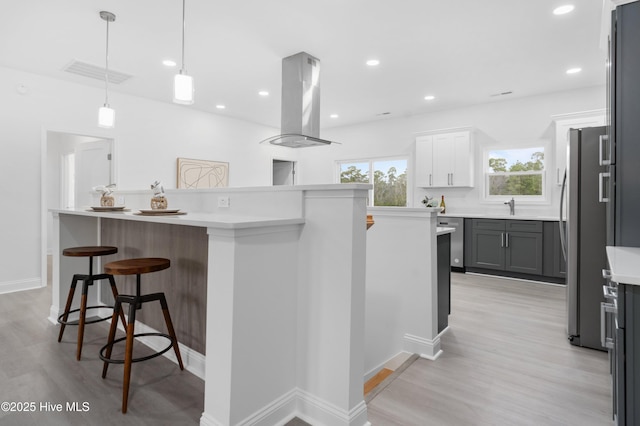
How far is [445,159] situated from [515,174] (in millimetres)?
1129

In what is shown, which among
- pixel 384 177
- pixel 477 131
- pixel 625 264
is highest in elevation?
pixel 477 131

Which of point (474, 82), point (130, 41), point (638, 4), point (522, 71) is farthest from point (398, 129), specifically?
point (638, 4)

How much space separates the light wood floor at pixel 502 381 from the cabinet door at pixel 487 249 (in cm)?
176

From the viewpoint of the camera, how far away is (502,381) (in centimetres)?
222

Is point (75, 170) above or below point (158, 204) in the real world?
above

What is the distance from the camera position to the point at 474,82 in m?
4.89

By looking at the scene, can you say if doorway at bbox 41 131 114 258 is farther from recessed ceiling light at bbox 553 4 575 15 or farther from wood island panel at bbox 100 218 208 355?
recessed ceiling light at bbox 553 4 575 15

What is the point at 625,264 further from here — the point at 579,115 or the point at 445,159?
the point at 445,159

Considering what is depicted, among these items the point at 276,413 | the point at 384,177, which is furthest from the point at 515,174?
the point at 276,413

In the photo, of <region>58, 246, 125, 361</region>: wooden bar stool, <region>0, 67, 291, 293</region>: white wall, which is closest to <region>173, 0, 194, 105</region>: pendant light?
<region>58, 246, 125, 361</region>: wooden bar stool

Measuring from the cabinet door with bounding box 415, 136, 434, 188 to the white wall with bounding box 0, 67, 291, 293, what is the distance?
12.9 ft

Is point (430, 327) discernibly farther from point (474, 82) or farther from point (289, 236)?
point (474, 82)

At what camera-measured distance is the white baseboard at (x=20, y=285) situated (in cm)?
432

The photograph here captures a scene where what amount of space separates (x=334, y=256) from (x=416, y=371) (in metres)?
1.20
